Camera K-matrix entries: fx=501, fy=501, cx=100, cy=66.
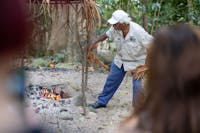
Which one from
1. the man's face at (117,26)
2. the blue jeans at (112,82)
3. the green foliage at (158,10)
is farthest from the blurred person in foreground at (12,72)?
the green foliage at (158,10)

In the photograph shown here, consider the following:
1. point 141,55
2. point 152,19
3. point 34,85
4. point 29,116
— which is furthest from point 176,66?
point 152,19

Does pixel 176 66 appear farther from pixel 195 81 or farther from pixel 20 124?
pixel 20 124

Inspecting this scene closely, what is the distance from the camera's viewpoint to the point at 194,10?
8.77m

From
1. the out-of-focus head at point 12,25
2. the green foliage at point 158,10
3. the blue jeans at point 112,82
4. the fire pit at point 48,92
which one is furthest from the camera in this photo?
the green foliage at point 158,10

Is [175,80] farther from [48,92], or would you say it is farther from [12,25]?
[48,92]

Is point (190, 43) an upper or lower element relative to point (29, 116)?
upper

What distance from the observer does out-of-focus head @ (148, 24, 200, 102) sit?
6.47ft

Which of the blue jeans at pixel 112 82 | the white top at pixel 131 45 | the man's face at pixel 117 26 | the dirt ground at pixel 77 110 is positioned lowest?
the dirt ground at pixel 77 110

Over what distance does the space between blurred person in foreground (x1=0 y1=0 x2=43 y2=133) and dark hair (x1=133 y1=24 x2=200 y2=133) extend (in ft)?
2.89

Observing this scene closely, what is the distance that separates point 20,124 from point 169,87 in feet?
3.09

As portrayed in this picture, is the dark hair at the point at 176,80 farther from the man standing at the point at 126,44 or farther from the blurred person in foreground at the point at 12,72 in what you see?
the man standing at the point at 126,44

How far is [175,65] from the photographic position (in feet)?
6.48

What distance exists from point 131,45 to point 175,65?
4678 mm

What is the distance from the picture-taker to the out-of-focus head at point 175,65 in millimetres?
1971
